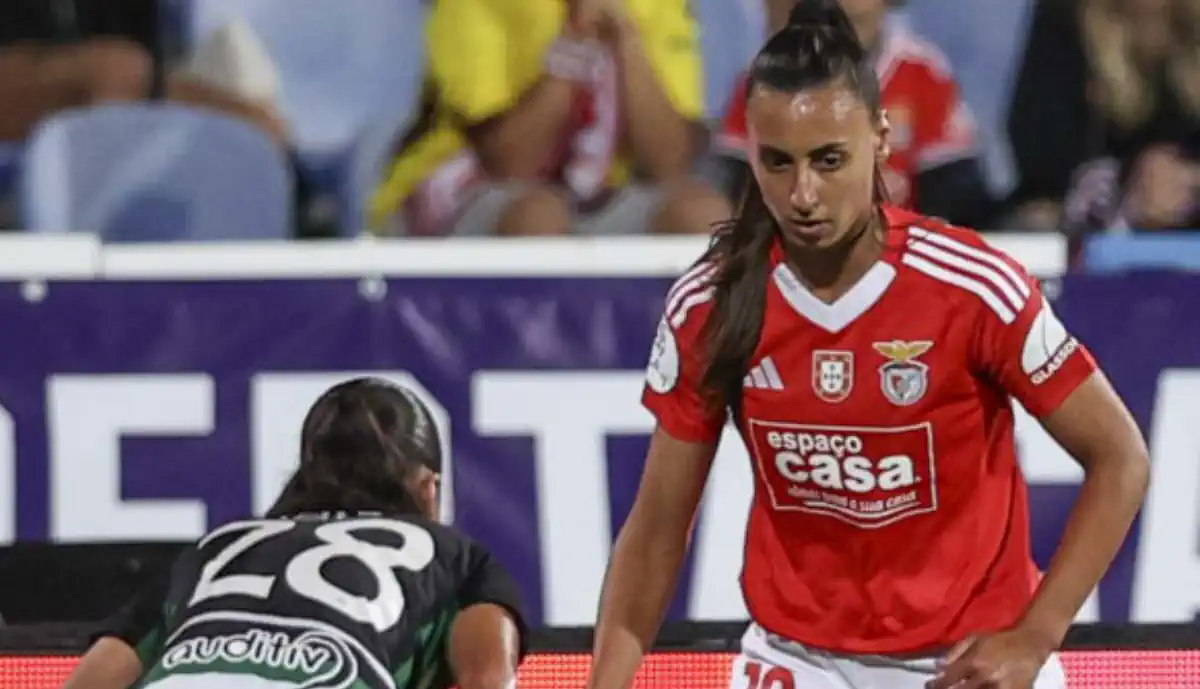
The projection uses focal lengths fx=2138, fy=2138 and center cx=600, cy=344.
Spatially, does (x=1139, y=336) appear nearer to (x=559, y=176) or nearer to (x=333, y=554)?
(x=559, y=176)

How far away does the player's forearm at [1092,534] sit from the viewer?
7.77 ft

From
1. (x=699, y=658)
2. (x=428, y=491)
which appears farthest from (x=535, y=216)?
(x=428, y=491)

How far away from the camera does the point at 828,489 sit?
2572 millimetres

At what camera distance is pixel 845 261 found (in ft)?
8.27

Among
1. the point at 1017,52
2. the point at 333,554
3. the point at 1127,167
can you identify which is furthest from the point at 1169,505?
the point at 333,554

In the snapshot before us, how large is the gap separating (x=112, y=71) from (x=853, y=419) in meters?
3.37

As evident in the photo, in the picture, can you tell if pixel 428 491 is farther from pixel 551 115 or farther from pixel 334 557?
pixel 551 115

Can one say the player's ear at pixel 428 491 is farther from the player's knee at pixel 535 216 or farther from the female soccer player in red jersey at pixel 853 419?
the player's knee at pixel 535 216

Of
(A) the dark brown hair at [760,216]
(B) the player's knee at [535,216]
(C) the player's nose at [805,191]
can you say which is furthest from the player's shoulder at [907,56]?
(C) the player's nose at [805,191]

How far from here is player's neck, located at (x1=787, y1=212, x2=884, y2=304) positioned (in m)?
2.52

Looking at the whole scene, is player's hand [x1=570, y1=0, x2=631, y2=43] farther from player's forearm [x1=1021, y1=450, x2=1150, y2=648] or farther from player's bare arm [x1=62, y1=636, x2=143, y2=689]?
player's forearm [x1=1021, y1=450, x2=1150, y2=648]

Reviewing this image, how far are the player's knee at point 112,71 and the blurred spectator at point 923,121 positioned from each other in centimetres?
149

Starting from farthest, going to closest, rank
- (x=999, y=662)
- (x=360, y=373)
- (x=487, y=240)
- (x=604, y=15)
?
(x=604, y=15), (x=487, y=240), (x=360, y=373), (x=999, y=662)

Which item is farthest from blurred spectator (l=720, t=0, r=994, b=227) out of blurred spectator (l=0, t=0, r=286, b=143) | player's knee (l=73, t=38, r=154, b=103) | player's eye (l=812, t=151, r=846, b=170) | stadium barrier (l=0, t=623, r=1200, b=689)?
player's eye (l=812, t=151, r=846, b=170)
